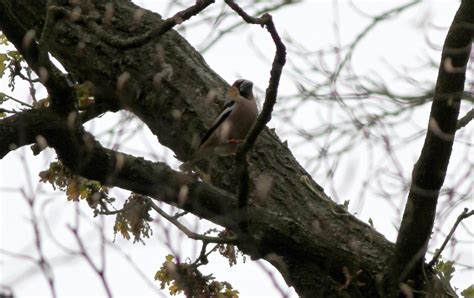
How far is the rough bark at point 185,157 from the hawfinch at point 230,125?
7 centimetres

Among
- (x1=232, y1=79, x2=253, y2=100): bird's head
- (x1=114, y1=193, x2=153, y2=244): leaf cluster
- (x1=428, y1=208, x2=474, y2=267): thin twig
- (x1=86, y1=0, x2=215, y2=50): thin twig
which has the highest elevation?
(x1=232, y1=79, x2=253, y2=100): bird's head

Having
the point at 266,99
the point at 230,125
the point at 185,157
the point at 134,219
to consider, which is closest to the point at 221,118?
the point at 230,125

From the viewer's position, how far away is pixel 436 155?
3.86 meters

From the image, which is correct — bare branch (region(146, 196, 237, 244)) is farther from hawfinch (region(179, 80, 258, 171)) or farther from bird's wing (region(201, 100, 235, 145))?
bird's wing (region(201, 100, 235, 145))

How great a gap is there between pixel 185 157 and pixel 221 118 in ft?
0.92

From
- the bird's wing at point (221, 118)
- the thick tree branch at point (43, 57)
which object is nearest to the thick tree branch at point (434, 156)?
the bird's wing at point (221, 118)

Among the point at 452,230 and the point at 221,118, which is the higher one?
the point at 221,118

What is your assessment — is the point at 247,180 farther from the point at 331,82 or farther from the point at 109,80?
the point at 331,82

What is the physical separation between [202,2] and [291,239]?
41.5 inches

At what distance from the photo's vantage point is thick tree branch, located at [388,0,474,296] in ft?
12.4

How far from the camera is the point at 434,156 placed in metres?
3.86

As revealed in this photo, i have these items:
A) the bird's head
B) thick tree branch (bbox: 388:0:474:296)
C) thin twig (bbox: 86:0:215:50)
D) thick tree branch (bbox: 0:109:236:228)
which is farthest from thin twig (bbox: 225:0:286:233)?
the bird's head

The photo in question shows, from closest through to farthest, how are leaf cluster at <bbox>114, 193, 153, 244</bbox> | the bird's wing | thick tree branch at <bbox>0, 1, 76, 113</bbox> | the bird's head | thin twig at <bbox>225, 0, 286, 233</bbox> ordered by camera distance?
thin twig at <bbox>225, 0, 286, 233</bbox> < thick tree branch at <bbox>0, 1, 76, 113</bbox> < leaf cluster at <bbox>114, 193, 153, 244</bbox> < the bird's wing < the bird's head

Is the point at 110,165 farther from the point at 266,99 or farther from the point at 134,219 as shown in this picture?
the point at 266,99
